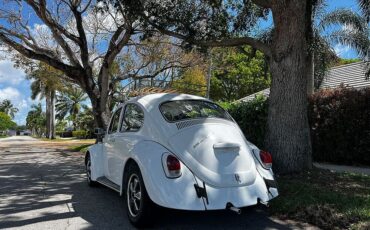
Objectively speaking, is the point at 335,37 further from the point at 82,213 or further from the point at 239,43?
the point at 82,213

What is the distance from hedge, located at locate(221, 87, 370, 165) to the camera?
495 inches

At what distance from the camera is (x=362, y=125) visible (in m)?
12.5

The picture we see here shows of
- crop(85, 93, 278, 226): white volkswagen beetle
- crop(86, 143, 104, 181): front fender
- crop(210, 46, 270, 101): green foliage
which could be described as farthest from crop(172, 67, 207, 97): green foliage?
crop(85, 93, 278, 226): white volkswagen beetle

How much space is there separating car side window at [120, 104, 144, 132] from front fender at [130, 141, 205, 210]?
1.16 meters

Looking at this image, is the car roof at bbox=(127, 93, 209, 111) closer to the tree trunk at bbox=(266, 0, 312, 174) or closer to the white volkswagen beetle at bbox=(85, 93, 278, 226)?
the white volkswagen beetle at bbox=(85, 93, 278, 226)

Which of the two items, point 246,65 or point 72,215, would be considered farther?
point 246,65

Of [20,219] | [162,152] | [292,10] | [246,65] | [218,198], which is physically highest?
[246,65]

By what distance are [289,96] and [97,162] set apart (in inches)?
168

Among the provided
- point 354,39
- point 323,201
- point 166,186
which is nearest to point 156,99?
point 166,186

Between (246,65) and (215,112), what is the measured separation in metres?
39.1

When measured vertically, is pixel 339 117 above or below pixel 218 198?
above

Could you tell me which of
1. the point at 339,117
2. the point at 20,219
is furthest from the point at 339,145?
Result: the point at 20,219

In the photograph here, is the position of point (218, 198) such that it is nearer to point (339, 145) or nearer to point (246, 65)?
point (339, 145)

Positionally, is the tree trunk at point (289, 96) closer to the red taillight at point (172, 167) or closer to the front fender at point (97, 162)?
the front fender at point (97, 162)
